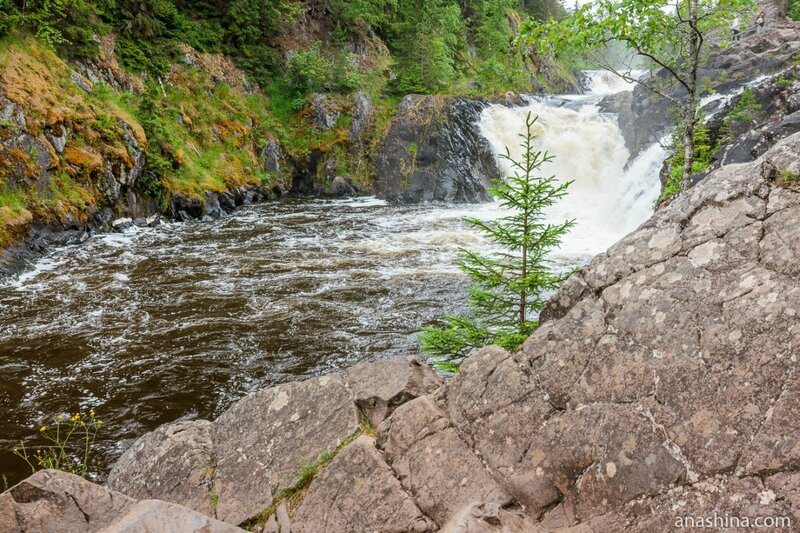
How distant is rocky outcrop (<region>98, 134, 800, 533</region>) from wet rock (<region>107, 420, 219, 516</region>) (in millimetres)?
18

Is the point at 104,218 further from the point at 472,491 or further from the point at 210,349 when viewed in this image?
the point at 472,491

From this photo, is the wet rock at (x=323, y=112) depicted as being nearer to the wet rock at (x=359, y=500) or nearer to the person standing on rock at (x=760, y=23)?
the person standing on rock at (x=760, y=23)

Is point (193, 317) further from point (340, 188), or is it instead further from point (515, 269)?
point (340, 188)

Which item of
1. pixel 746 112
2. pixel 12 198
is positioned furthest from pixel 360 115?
pixel 746 112

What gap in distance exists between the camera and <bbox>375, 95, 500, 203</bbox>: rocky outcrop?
23.7m

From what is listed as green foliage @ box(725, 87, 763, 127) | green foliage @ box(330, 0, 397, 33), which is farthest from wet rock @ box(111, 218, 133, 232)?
green foliage @ box(330, 0, 397, 33)

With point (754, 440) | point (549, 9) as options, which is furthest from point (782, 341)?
point (549, 9)

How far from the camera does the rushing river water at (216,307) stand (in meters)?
7.21

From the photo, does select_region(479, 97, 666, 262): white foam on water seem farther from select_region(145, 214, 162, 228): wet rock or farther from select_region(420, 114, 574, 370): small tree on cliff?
select_region(145, 214, 162, 228): wet rock

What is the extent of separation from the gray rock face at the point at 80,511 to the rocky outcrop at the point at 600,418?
1.06 m

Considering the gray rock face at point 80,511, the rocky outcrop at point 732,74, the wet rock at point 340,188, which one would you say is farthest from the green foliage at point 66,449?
the wet rock at point 340,188

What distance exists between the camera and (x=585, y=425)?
3.23 meters

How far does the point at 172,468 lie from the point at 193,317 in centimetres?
591

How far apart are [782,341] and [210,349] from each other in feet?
26.4
